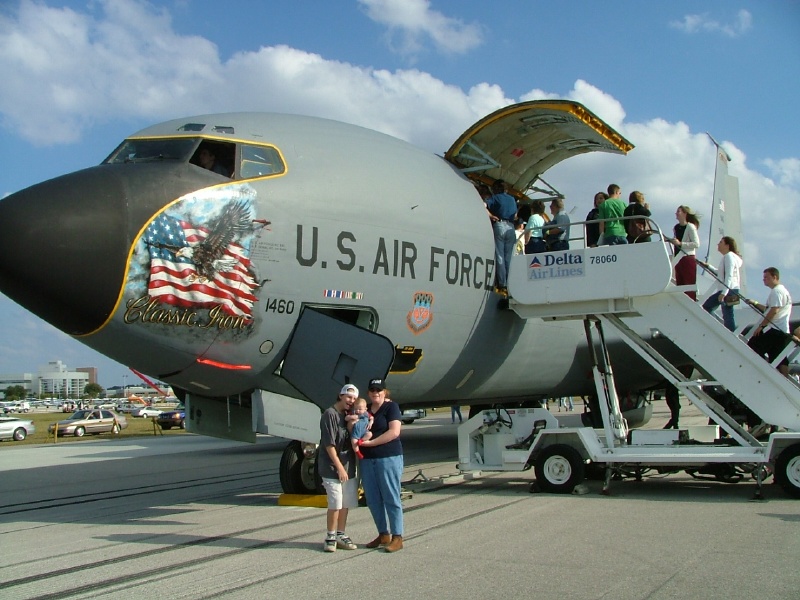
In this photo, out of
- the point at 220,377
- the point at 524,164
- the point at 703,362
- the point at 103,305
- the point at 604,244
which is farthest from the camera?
the point at 524,164

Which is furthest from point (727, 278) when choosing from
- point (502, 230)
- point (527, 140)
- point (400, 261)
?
point (400, 261)

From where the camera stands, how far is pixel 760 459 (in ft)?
32.5

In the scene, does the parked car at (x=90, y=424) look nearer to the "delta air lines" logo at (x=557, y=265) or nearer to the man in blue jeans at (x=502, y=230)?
the man in blue jeans at (x=502, y=230)

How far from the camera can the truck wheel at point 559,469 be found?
35.6ft

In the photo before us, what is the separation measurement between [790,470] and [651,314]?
2688 millimetres

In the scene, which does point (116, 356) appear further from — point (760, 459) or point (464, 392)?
point (760, 459)

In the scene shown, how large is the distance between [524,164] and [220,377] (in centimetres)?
770

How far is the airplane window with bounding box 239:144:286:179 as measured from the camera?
9.06 metres

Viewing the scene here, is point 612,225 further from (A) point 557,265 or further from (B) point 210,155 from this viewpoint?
(B) point 210,155

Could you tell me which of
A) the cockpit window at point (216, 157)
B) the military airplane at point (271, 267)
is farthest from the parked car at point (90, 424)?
the cockpit window at point (216, 157)

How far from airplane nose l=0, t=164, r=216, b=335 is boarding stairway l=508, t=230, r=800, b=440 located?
570cm

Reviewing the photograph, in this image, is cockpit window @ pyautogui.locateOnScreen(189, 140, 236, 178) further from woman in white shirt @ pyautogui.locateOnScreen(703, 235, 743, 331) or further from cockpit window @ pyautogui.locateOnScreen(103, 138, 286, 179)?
woman in white shirt @ pyautogui.locateOnScreen(703, 235, 743, 331)

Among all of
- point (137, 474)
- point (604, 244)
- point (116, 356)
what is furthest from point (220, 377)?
point (137, 474)

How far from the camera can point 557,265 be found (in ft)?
37.2
